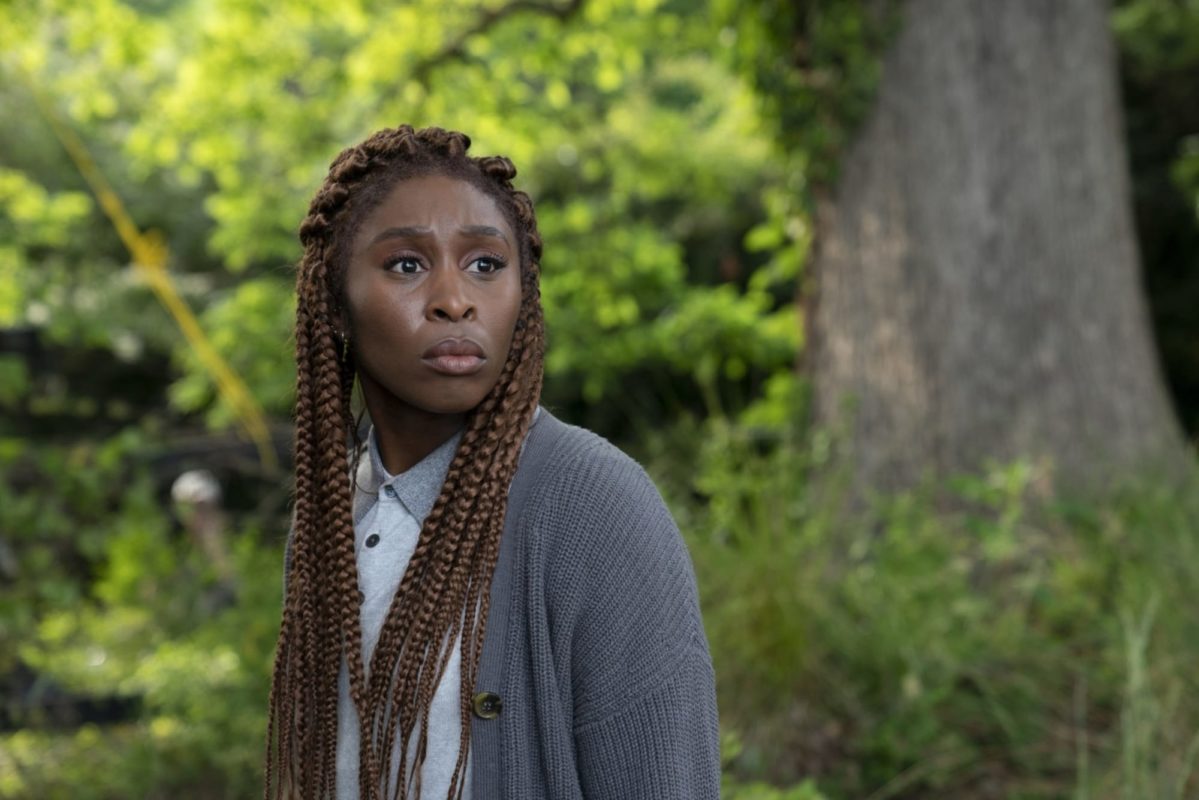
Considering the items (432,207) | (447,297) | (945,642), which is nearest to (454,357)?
(447,297)

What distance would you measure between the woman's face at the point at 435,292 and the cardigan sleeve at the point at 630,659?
21cm

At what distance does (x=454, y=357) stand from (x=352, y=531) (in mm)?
278

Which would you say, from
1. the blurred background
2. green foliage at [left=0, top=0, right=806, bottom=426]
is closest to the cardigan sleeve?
the blurred background

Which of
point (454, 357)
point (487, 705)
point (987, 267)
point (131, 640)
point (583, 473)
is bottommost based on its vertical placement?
point (487, 705)

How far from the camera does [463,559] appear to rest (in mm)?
1816

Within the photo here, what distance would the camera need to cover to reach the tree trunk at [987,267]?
6.15m

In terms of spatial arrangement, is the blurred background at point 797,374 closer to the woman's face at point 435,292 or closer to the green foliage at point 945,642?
the green foliage at point 945,642

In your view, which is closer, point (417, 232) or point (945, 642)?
point (417, 232)

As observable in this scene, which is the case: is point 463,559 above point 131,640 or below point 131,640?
below

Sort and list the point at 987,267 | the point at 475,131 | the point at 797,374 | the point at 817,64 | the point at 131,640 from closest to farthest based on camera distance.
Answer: the point at 987,267 → the point at 817,64 → the point at 797,374 → the point at 131,640 → the point at 475,131

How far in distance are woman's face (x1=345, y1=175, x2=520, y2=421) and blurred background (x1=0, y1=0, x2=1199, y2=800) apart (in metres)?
0.61

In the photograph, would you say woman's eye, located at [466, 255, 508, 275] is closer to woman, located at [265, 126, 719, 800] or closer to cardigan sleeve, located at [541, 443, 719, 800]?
woman, located at [265, 126, 719, 800]

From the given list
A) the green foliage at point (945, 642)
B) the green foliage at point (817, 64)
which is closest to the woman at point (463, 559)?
the green foliage at point (945, 642)

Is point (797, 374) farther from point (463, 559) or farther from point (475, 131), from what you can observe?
point (463, 559)
